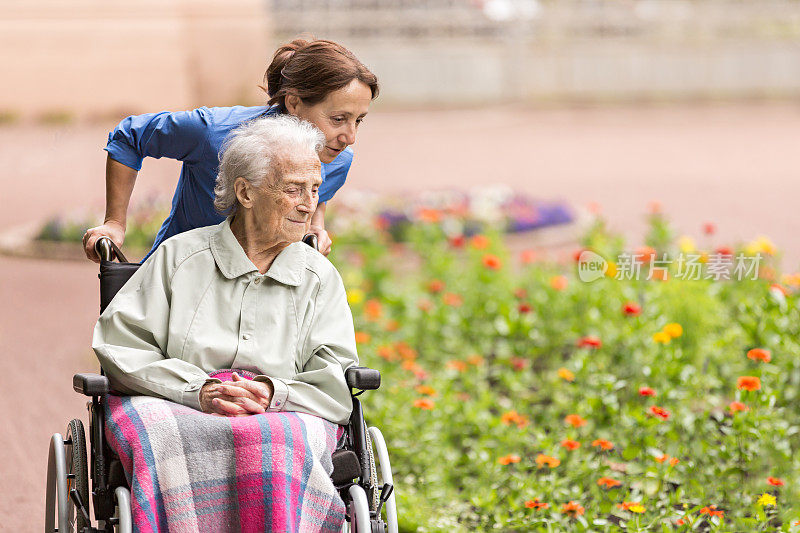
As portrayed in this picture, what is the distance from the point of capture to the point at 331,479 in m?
2.54

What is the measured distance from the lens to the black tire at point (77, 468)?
2633mm

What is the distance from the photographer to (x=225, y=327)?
2.68m

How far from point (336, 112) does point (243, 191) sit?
0.32 metres

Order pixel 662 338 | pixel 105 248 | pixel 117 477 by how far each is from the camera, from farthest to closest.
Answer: pixel 662 338 → pixel 105 248 → pixel 117 477

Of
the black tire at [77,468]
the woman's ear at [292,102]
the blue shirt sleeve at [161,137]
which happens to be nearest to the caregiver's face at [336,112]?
the woman's ear at [292,102]

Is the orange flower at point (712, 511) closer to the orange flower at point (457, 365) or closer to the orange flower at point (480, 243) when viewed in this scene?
the orange flower at point (457, 365)

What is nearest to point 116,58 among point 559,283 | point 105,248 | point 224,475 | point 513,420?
point 559,283

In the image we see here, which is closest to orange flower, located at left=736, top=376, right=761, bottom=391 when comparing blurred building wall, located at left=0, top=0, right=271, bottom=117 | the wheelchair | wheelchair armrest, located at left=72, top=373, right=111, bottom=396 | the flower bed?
the flower bed

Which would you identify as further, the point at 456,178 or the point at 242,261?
the point at 456,178

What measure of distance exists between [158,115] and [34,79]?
854 centimetres

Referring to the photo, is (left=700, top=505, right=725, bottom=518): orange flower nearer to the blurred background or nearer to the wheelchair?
the wheelchair

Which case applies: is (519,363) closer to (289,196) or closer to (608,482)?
(608,482)

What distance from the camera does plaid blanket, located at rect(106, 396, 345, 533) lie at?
7.82ft

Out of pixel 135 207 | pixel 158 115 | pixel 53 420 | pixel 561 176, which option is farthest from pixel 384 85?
pixel 158 115
